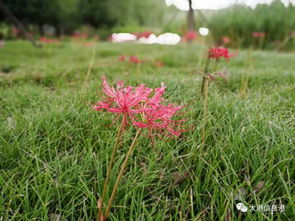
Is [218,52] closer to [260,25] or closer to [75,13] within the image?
[260,25]

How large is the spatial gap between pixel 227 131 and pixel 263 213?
0.51 meters

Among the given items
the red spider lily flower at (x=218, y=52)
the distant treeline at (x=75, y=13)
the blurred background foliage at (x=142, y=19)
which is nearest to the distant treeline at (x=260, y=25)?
the blurred background foliage at (x=142, y=19)

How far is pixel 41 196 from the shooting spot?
1.07 meters

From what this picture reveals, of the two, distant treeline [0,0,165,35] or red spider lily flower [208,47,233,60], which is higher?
distant treeline [0,0,165,35]

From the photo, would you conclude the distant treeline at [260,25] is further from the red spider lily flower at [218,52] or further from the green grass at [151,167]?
the green grass at [151,167]

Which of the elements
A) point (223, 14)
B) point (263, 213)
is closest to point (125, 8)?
point (223, 14)

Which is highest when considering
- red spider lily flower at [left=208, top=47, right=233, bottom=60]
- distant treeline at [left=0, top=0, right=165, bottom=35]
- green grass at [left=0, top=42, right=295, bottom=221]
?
distant treeline at [left=0, top=0, right=165, bottom=35]

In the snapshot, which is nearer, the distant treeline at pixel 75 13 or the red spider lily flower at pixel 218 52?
the red spider lily flower at pixel 218 52

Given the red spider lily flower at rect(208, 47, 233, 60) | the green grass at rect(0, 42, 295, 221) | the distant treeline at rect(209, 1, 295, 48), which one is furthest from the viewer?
the distant treeline at rect(209, 1, 295, 48)

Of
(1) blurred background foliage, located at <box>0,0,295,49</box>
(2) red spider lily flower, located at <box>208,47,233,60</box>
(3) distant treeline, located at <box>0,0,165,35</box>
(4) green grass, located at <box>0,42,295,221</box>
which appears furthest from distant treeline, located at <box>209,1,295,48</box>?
(3) distant treeline, located at <box>0,0,165,35</box>

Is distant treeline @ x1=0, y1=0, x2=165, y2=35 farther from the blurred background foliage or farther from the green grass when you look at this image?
the green grass

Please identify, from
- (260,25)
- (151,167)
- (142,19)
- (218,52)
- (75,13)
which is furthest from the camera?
(142,19)

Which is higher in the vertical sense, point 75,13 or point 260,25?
point 75,13

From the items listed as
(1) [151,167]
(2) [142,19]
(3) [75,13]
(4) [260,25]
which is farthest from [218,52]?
(2) [142,19]
